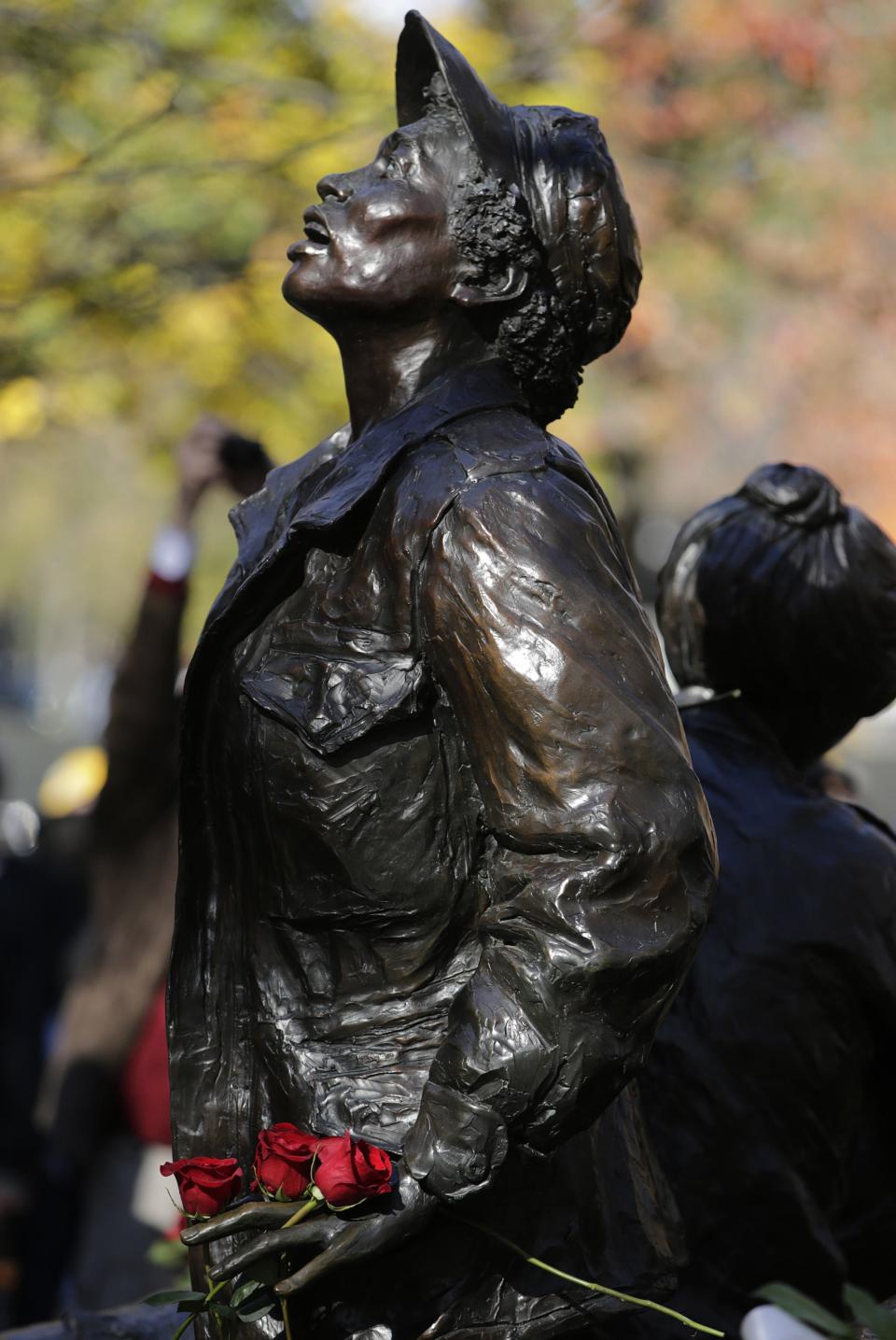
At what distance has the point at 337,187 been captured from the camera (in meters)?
2.46

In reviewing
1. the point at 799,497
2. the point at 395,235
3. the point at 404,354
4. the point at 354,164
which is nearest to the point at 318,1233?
the point at 404,354

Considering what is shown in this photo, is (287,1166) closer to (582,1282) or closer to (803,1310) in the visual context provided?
(582,1282)

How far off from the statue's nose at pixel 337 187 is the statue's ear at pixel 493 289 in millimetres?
204

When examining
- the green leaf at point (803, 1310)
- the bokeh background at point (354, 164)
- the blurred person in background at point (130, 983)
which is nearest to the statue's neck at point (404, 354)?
the green leaf at point (803, 1310)

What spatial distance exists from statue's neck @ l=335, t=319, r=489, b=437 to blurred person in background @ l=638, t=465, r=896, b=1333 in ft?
3.27

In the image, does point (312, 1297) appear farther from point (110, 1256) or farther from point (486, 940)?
point (110, 1256)

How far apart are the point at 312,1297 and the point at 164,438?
8.17m

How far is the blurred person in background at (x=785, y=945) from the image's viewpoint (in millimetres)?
3059

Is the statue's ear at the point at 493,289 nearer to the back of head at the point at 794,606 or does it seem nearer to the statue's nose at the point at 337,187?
the statue's nose at the point at 337,187

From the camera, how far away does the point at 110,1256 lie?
16.9 ft

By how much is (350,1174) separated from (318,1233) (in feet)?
0.33

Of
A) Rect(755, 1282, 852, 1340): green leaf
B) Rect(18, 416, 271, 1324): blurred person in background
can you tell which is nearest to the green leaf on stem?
Rect(755, 1282, 852, 1340): green leaf

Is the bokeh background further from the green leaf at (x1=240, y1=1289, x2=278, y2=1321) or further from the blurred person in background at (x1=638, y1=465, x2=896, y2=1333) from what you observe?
the green leaf at (x1=240, y1=1289, x2=278, y2=1321)

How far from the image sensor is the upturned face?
240cm
